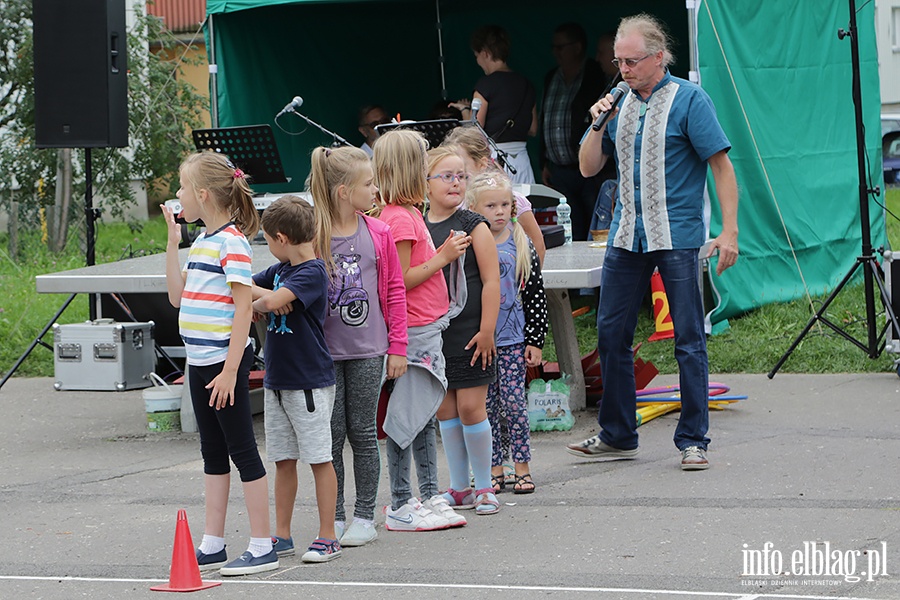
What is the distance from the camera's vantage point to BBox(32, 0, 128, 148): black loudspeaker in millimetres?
8797

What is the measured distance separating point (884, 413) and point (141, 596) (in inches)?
160

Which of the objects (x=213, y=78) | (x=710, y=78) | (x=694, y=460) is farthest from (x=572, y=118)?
(x=694, y=460)

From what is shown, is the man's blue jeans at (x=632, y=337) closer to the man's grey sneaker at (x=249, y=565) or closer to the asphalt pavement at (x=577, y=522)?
the asphalt pavement at (x=577, y=522)

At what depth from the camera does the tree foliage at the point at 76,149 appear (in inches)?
579

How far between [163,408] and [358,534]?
2.79 metres

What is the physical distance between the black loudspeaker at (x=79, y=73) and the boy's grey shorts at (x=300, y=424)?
472 centimetres

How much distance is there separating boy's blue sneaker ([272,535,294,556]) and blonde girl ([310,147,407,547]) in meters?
0.19

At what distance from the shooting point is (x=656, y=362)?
8789 mm

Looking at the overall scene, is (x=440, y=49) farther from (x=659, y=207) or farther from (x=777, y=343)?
(x=659, y=207)

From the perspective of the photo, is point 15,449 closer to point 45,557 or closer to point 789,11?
point 45,557

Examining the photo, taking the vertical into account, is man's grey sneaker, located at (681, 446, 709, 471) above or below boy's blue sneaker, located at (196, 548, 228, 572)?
above

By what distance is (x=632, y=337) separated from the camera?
5.90 m

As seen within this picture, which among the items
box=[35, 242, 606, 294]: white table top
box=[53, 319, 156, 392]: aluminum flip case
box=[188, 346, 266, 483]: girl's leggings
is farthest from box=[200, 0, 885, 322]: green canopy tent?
box=[188, 346, 266, 483]: girl's leggings

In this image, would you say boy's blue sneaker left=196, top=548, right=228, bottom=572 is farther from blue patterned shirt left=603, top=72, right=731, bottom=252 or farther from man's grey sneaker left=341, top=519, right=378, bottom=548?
blue patterned shirt left=603, top=72, right=731, bottom=252
